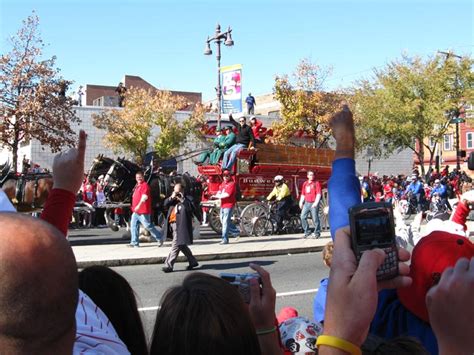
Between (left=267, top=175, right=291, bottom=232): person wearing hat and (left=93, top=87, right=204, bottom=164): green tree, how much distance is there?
20.9m

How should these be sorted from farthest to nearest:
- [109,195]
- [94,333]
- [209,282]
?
1. [109,195]
2. [209,282]
3. [94,333]

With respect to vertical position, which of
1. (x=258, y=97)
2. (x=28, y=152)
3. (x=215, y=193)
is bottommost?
(x=215, y=193)

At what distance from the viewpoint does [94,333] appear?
174 centimetres

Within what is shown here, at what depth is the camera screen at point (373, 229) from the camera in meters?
1.75

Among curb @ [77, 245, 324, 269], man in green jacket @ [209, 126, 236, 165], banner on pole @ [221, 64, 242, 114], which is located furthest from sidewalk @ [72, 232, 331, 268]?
banner on pole @ [221, 64, 242, 114]

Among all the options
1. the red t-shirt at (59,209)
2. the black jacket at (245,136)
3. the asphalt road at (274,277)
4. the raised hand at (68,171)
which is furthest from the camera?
the black jacket at (245,136)

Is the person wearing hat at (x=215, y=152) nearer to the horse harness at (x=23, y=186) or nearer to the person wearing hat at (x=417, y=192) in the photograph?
the horse harness at (x=23, y=186)

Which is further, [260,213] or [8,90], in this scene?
[8,90]

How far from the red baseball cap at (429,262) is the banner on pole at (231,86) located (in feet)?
78.4

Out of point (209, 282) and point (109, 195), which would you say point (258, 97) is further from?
point (209, 282)

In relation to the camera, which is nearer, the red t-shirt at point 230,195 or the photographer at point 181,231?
the photographer at point 181,231

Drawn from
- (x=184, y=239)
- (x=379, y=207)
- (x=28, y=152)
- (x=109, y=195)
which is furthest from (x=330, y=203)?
(x=28, y=152)

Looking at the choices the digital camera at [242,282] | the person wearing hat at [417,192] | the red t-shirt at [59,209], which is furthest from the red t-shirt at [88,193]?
the digital camera at [242,282]

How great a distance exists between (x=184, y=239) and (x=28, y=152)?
28.4m
